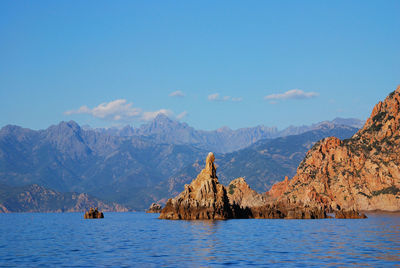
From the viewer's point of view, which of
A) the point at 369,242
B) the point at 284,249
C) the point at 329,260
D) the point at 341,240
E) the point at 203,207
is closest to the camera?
the point at 329,260

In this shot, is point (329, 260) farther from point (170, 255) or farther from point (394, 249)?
point (170, 255)

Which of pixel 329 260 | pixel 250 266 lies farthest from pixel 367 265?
pixel 250 266

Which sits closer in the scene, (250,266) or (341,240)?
(250,266)

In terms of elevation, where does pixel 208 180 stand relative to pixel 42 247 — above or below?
above

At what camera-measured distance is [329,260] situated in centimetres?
6512

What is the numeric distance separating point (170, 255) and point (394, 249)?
106ft

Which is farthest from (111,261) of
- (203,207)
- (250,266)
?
(203,207)

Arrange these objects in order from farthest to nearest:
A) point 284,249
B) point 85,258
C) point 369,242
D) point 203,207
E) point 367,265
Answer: point 203,207 → point 369,242 → point 284,249 → point 85,258 → point 367,265

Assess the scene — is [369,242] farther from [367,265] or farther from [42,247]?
[42,247]

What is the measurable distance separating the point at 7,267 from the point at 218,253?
2895 centimetres

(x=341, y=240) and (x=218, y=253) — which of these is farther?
(x=341, y=240)

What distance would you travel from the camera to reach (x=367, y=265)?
59781mm

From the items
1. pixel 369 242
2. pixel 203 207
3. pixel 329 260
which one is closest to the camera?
pixel 329 260

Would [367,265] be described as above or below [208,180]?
below
